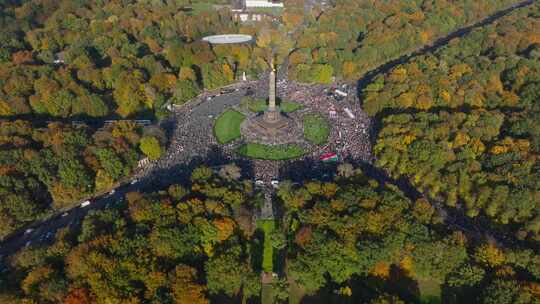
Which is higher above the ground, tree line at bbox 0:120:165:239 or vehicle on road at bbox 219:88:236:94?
vehicle on road at bbox 219:88:236:94

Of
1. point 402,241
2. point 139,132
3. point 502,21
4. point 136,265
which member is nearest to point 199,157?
point 139,132

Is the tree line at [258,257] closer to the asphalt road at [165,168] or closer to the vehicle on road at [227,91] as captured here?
the asphalt road at [165,168]

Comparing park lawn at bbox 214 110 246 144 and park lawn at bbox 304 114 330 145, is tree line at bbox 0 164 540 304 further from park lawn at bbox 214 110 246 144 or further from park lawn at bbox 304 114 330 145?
park lawn at bbox 214 110 246 144

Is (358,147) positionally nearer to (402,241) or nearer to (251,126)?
(251,126)

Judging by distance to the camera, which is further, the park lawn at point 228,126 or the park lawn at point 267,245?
the park lawn at point 228,126

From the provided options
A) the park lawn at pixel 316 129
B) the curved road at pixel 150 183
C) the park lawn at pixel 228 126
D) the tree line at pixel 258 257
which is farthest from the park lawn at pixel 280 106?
the tree line at pixel 258 257

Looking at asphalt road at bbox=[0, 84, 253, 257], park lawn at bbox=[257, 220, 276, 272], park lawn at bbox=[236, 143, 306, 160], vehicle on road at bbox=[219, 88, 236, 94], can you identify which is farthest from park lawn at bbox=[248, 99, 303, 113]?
park lawn at bbox=[257, 220, 276, 272]
